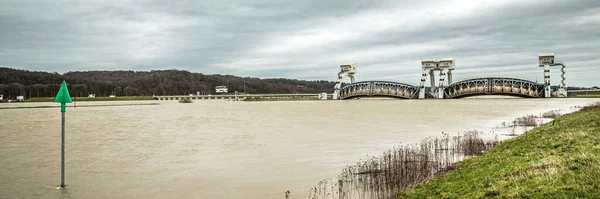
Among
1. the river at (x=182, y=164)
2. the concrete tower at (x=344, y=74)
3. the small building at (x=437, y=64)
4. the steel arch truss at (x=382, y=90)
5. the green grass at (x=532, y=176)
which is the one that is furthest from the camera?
the concrete tower at (x=344, y=74)

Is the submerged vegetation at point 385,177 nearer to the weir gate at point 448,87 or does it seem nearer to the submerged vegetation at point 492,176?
the submerged vegetation at point 492,176

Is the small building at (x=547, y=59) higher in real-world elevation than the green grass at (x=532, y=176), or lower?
higher

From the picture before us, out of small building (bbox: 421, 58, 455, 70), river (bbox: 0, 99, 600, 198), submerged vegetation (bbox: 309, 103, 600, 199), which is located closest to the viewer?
submerged vegetation (bbox: 309, 103, 600, 199)

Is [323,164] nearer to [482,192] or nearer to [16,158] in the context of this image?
[482,192]

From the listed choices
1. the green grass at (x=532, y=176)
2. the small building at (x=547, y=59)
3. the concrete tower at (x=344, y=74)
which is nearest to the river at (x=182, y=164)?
the green grass at (x=532, y=176)

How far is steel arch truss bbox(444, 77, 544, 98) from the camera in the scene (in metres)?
120

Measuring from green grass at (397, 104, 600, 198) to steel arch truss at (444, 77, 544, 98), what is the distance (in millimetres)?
119532

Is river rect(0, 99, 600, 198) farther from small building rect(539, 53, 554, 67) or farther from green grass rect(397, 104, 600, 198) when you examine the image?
small building rect(539, 53, 554, 67)

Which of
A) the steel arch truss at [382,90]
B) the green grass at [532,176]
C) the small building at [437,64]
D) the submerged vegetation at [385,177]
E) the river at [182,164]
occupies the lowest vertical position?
the river at [182,164]

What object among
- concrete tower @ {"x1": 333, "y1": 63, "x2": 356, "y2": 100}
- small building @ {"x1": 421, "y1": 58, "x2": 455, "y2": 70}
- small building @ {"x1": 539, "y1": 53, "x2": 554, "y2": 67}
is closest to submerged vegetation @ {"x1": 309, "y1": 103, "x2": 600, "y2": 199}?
small building @ {"x1": 421, "y1": 58, "x2": 455, "y2": 70}

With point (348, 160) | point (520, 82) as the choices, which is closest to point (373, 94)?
point (520, 82)

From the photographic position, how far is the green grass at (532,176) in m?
6.90

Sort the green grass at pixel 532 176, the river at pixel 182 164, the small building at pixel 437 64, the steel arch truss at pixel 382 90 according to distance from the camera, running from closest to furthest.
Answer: the green grass at pixel 532 176
the river at pixel 182 164
the small building at pixel 437 64
the steel arch truss at pixel 382 90

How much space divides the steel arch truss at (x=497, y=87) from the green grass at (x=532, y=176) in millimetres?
119532
